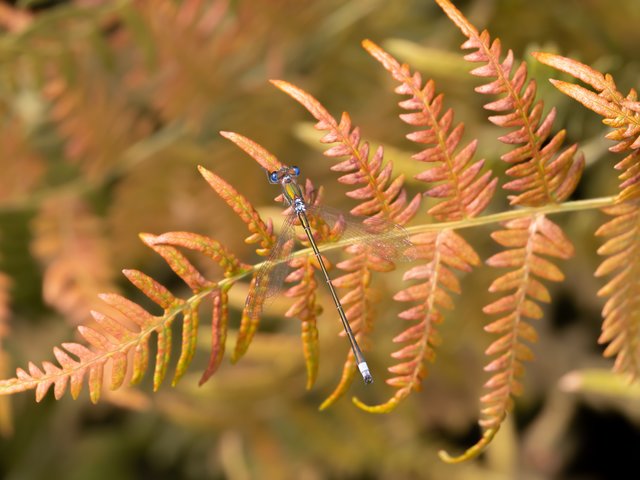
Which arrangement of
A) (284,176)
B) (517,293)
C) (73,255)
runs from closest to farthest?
(517,293) < (284,176) < (73,255)

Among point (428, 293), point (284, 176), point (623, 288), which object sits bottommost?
point (623, 288)

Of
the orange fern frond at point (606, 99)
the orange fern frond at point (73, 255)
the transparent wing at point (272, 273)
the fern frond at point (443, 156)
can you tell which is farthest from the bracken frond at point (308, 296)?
the orange fern frond at point (73, 255)

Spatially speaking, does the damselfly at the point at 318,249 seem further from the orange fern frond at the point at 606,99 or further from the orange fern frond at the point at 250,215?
the orange fern frond at the point at 606,99

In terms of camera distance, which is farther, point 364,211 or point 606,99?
point 364,211

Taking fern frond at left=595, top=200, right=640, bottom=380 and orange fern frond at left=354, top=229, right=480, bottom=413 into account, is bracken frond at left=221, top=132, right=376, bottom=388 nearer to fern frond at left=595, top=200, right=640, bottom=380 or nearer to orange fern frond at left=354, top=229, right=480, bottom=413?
orange fern frond at left=354, top=229, right=480, bottom=413

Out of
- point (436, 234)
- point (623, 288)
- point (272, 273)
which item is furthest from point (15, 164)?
point (623, 288)

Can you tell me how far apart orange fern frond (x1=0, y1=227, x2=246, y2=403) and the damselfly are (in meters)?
0.06

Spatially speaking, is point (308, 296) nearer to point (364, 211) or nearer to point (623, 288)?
point (364, 211)

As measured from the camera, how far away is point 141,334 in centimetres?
68

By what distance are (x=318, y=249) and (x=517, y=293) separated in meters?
0.20

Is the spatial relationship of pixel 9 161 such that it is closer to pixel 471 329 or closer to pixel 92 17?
pixel 92 17

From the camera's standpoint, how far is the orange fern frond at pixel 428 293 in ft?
2.41

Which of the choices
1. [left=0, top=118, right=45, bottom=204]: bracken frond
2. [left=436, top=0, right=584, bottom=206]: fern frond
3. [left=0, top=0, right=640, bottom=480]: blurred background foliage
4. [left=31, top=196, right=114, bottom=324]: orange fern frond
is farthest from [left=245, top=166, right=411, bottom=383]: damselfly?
[left=0, top=118, right=45, bottom=204]: bracken frond

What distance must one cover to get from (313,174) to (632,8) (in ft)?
2.40
